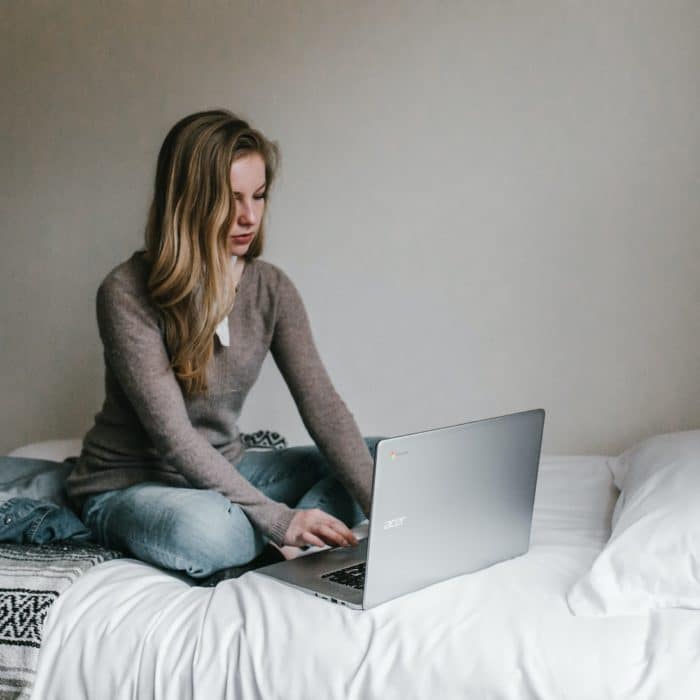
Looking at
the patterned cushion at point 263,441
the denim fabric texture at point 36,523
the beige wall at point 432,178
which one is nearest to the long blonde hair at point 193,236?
the denim fabric texture at point 36,523

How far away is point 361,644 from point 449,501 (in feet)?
0.75

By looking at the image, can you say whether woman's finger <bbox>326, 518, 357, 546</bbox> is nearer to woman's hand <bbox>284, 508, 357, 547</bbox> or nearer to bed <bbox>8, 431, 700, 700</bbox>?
woman's hand <bbox>284, 508, 357, 547</bbox>

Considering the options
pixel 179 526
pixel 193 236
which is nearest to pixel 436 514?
pixel 179 526

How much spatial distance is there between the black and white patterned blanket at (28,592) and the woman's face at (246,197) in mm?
585

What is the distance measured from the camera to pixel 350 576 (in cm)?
130

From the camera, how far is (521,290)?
2.18 m

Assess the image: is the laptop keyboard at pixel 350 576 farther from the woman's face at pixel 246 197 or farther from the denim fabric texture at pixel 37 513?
the woman's face at pixel 246 197

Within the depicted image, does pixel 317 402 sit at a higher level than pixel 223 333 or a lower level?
lower

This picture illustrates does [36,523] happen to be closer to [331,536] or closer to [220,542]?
[220,542]

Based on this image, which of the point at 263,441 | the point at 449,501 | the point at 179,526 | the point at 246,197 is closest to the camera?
the point at 449,501

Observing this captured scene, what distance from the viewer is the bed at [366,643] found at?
105 centimetres

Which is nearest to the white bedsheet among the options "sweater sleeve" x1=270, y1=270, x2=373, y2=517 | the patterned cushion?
"sweater sleeve" x1=270, y1=270, x2=373, y2=517

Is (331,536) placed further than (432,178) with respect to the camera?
No

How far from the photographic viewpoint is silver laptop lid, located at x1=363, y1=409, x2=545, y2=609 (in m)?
1.14
